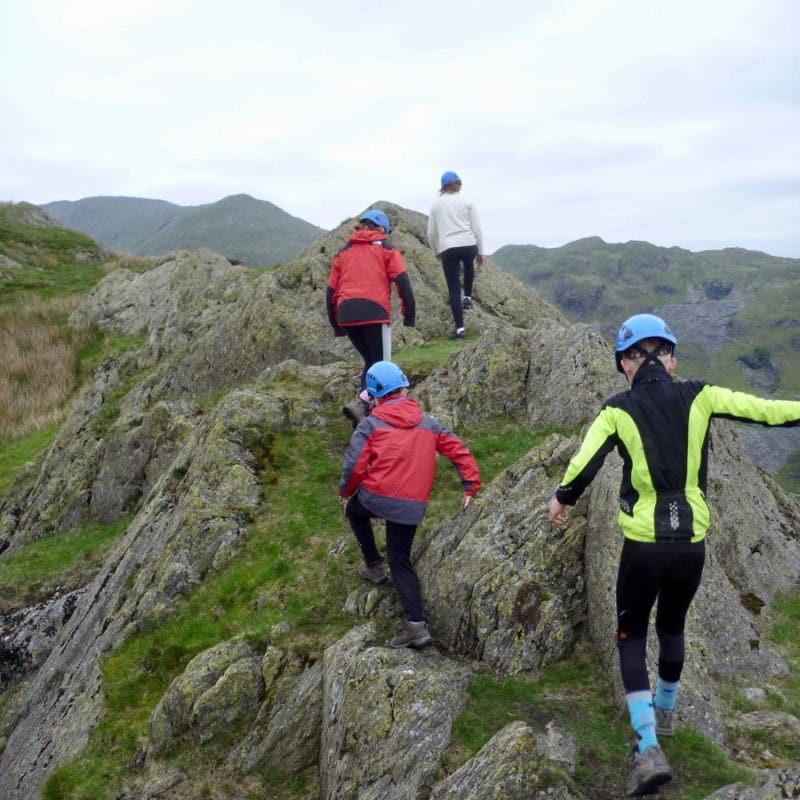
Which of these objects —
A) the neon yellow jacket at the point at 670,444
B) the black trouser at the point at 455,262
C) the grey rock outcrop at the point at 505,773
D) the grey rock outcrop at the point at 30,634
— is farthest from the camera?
the black trouser at the point at 455,262

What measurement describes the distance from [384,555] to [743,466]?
752cm

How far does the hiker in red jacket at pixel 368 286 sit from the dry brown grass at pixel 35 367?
24226mm

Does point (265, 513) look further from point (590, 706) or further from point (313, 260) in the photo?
point (313, 260)

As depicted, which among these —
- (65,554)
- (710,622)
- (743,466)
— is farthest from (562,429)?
(65,554)

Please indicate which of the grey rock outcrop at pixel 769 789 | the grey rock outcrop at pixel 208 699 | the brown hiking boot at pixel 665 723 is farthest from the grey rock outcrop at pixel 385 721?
the grey rock outcrop at pixel 769 789

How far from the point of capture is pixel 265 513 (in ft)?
43.2

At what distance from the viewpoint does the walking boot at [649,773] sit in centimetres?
637

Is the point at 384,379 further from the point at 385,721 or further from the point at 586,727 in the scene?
the point at 586,727

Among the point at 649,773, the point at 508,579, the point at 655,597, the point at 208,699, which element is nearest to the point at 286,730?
the point at 208,699

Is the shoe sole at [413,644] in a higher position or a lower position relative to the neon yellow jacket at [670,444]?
lower

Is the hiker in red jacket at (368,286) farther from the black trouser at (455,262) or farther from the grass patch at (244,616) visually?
the black trouser at (455,262)

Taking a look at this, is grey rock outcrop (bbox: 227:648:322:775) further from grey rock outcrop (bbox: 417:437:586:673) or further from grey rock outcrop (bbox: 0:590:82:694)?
grey rock outcrop (bbox: 0:590:82:694)

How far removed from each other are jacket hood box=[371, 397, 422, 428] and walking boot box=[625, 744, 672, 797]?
4.91 m

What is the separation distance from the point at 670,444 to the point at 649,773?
3287mm
